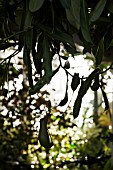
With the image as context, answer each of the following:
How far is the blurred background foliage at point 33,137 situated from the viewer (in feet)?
8.71

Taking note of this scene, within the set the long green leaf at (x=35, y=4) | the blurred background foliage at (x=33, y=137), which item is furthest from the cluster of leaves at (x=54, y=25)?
the blurred background foliage at (x=33, y=137)

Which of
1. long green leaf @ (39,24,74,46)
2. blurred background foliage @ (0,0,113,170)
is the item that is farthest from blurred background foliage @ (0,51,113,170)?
long green leaf @ (39,24,74,46)

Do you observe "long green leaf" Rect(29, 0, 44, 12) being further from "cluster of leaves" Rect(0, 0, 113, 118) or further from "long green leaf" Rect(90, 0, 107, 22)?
"long green leaf" Rect(90, 0, 107, 22)

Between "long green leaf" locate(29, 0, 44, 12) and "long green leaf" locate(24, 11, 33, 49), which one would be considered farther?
"long green leaf" locate(24, 11, 33, 49)

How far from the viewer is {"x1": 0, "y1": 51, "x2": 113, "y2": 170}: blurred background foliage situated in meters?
2.65

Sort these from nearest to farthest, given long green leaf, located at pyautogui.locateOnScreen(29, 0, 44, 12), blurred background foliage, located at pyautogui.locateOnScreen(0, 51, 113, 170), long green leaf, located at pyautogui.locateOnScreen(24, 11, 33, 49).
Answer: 1. long green leaf, located at pyautogui.locateOnScreen(29, 0, 44, 12)
2. long green leaf, located at pyautogui.locateOnScreen(24, 11, 33, 49)
3. blurred background foliage, located at pyautogui.locateOnScreen(0, 51, 113, 170)

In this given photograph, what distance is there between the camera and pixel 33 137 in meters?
3.15

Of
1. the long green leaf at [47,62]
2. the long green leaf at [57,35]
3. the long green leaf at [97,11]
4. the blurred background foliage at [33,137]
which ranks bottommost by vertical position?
the blurred background foliage at [33,137]

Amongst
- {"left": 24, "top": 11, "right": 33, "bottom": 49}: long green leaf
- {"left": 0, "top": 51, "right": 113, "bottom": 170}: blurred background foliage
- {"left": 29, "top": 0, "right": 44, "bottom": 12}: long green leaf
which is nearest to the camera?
{"left": 29, "top": 0, "right": 44, "bottom": 12}: long green leaf

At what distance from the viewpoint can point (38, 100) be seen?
9.14 ft

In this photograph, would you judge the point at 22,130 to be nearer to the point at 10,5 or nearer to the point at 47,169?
the point at 47,169

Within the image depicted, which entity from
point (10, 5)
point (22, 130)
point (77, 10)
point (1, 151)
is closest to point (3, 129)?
point (22, 130)

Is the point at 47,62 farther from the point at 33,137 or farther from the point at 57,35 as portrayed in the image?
the point at 33,137

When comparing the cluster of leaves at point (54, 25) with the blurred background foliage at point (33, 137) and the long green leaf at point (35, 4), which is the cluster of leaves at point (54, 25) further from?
the blurred background foliage at point (33, 137)
